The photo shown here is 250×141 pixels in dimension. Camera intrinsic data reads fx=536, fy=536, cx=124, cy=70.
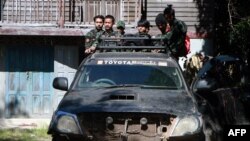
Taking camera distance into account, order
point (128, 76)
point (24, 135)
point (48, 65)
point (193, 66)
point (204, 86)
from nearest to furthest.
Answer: point (204, 86)
point (128, 76)
point (24, 135)
point (193, 66)
point (48, 65)

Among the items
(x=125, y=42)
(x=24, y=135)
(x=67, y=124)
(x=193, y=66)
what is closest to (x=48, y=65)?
(x=24, y=135)

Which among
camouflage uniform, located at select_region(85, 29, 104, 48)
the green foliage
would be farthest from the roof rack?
the green foliage

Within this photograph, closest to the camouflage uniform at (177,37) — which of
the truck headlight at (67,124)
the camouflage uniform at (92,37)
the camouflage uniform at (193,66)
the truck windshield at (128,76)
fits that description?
the camouflage uniform at (92,37)

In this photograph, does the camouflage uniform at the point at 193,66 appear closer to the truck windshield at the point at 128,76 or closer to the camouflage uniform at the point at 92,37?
the camouflage uniform at the point at 92,37

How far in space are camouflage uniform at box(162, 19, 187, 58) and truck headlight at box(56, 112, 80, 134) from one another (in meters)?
4.14

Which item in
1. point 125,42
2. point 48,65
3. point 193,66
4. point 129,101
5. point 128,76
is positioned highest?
point 125,42

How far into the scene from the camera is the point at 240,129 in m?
6.56

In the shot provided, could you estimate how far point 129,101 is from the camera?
5801mm

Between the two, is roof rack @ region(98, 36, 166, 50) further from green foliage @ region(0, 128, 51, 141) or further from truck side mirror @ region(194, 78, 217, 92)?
green foliage @ region(0, 128, 51, 141)

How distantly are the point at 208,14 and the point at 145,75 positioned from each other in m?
11.1

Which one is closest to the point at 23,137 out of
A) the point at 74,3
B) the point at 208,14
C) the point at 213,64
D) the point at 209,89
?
the point at 213,64

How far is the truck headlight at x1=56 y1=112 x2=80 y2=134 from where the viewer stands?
548 centimetres

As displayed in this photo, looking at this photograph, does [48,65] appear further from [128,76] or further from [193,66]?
[128,76]

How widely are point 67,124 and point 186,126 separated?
1221 millimetres
